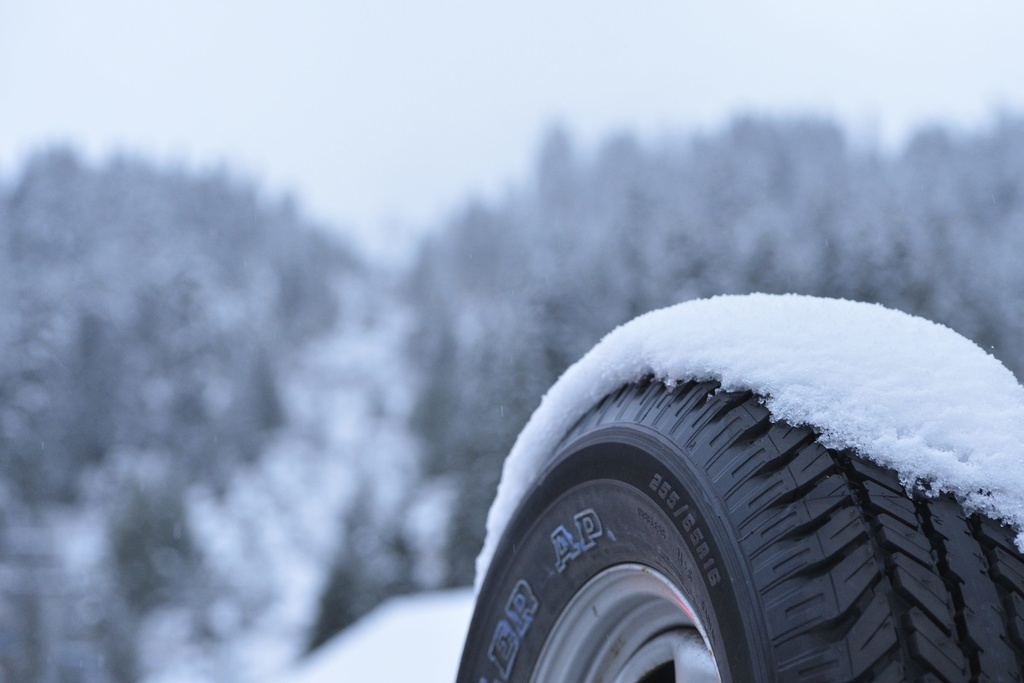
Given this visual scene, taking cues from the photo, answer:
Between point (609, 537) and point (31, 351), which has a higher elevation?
point (31, 351)

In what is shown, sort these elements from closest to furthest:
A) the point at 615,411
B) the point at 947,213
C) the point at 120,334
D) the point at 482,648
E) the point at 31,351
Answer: the point at 615,411, the point at 482,648, the point at 947,213, the point at 31,351, the point at 120,334

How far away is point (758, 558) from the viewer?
941 mm

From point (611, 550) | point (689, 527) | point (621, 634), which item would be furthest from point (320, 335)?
point (689, 527)

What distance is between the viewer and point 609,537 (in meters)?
1.23

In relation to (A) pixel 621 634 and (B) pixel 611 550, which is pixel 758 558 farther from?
(A) pixel 621 634

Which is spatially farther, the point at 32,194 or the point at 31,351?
the point at 32,194

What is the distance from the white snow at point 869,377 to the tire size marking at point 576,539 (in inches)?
8.2


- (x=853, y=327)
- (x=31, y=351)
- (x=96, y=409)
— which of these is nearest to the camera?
(x=853, y=327)

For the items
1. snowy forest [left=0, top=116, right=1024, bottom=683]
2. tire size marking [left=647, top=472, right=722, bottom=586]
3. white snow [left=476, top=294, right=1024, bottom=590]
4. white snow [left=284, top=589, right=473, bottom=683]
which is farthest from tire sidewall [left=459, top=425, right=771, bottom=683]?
white snow [left=284, top=589, right=473, bottom=683]

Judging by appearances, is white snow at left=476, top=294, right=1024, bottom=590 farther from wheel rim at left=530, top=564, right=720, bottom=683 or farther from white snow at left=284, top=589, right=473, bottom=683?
white snow at left=284, top=589, right=473, bottom=683

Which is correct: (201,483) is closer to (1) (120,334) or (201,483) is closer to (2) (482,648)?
(1) (120,334)

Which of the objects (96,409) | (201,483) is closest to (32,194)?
(96,409)

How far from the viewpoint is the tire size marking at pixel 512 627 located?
4.64 ft

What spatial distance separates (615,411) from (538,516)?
9.1 inches
